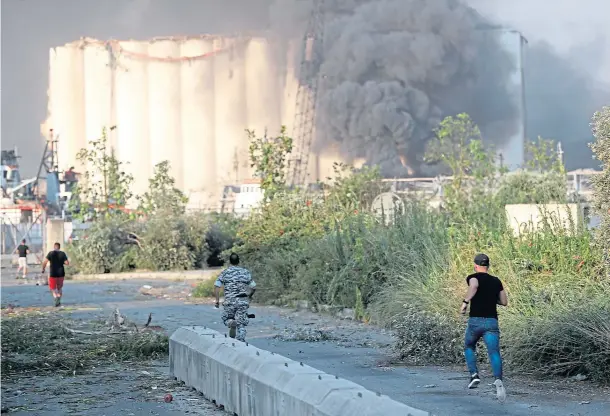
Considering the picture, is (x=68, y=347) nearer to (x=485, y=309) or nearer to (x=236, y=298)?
(x=236, y=298)

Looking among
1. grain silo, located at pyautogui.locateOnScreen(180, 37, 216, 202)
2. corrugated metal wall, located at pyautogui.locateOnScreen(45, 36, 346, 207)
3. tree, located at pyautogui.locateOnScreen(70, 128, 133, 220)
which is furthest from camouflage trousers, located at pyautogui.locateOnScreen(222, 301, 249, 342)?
grain silo, located at pyautogui.locateOnScreen(180, 37, 216, 202)

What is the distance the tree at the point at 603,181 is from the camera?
12.4 metres

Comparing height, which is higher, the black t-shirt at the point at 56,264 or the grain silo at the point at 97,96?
the grain silo at the point at 97,96

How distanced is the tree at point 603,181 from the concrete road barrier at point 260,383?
201 inches

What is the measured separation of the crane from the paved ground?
138 ft

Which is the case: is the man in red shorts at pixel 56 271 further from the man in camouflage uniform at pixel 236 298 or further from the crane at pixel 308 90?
the crane at pixel 308 90

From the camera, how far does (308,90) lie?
67.9 m

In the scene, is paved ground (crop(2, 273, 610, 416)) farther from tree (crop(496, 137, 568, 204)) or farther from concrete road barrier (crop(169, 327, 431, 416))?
tree (crop(496, 137, 568, 204))

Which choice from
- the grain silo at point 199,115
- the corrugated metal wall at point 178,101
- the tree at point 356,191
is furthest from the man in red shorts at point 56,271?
the grain silo at point 199,115

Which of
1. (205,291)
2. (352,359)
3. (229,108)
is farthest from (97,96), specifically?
(352,359)

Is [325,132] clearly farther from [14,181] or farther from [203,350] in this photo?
[203,350]

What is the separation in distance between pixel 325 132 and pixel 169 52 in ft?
56.6

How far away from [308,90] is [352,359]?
183 ft

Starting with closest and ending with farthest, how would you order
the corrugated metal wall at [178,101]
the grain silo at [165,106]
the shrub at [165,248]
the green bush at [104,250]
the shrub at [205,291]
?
1. the shrub at [205,291]
2. the shrub at [165,248]
3. the green bush at [104,250]
4. the corrugated metal wall at [178,101]
5. the grain silo at [165,106]
